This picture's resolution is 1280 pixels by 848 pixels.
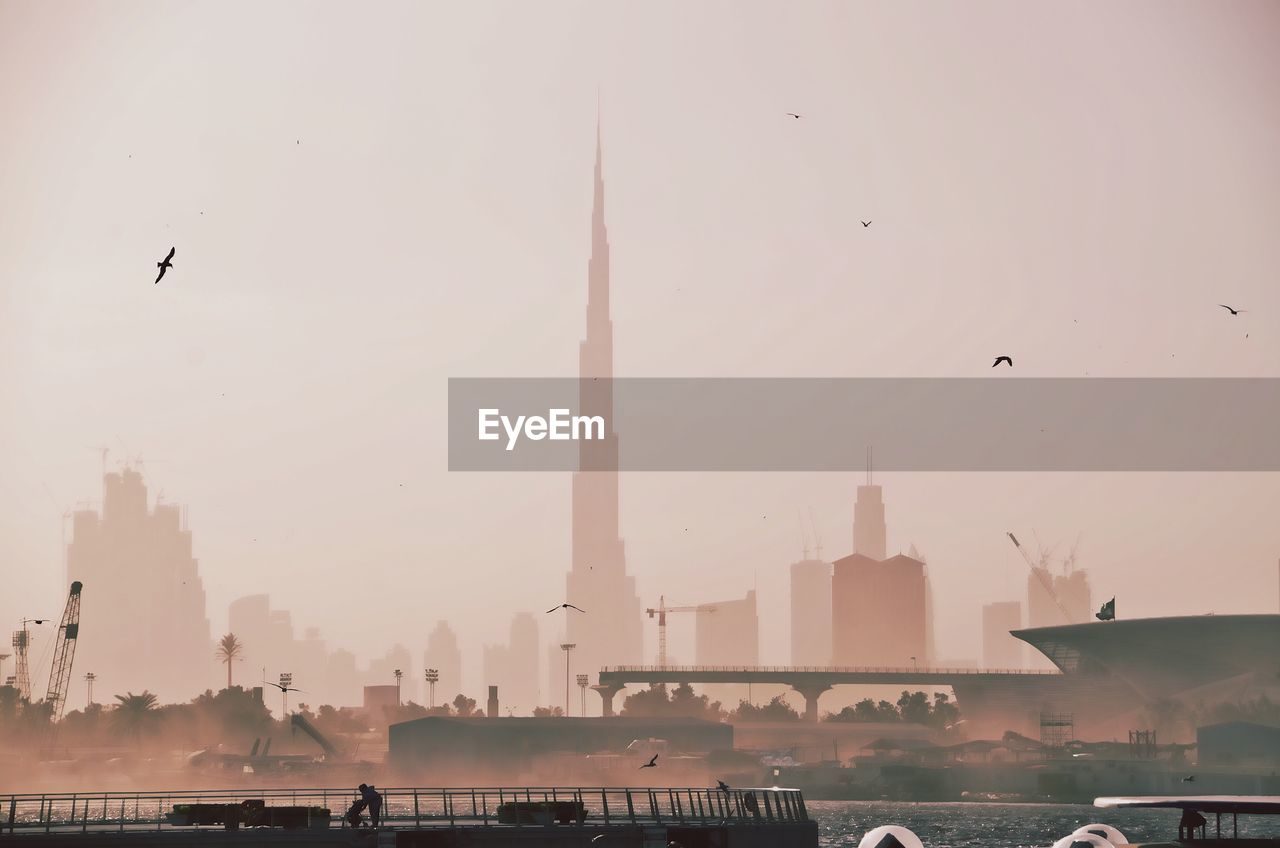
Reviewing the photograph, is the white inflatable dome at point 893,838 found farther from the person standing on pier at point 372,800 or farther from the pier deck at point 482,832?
the person standing on pier at point 372,800

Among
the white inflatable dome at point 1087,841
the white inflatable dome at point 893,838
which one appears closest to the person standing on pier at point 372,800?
the white inflatable dome at point 893,838

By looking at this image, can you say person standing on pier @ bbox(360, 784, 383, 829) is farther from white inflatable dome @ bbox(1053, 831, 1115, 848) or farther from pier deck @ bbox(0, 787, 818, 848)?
white inflatable dome @ bbox(1053, 831, 1115, 848)

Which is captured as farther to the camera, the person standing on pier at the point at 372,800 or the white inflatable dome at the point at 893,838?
the white inflatable dome at the point at 893,838

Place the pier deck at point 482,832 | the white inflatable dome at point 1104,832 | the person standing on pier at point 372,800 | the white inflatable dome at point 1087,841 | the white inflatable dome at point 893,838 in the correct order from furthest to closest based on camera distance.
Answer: the white inflatable dome at point 1104,832, the white inflatable dome at point 1087,841, the white inflatable dome at point 893,838, the person standing on pier at point 372,800, the pier deck at point 482,832

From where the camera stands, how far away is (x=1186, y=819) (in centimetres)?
8844

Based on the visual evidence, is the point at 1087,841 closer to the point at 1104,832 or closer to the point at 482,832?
the point at 1104,832

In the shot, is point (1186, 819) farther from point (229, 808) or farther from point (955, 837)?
point (955, 837)

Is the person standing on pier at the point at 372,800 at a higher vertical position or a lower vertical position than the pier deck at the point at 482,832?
higher

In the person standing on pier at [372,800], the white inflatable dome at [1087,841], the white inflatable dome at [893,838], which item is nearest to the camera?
the person standing on pier at [372,800]

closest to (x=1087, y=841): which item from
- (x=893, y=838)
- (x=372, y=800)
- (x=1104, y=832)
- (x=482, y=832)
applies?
(x=1104, y=832)

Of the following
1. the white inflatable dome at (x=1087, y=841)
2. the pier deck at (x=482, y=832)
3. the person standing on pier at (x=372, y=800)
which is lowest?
the white inflatable dome at (x=1087, y=841)

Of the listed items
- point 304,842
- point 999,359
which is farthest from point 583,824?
point 999,359

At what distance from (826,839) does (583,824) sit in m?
109

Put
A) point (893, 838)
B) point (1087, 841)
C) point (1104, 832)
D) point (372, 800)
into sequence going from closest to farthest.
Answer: point (372, 800) < point (893, 838) < point (1087, 841) < point (1104, 832)
